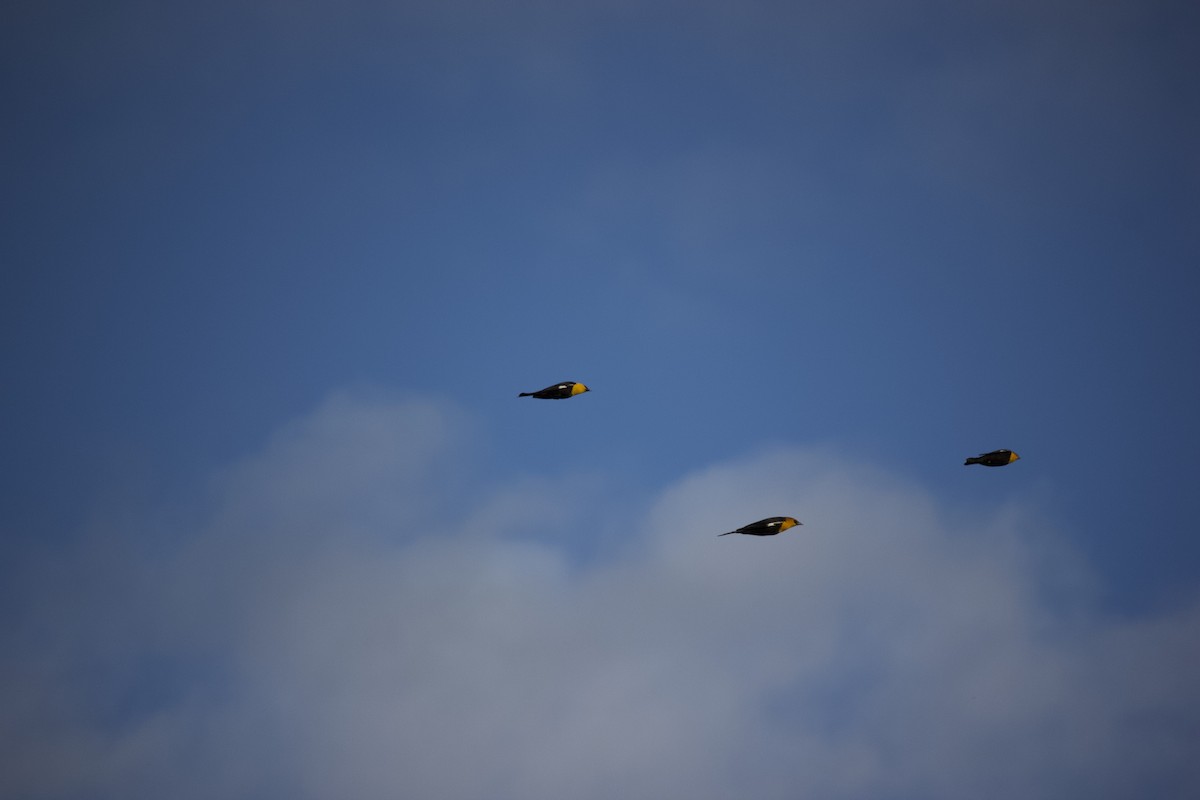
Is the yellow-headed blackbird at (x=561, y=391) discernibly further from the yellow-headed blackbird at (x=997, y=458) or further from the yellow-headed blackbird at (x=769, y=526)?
the yellow-headed blackbird at (x=997, y=458)

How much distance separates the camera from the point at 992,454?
128 meters

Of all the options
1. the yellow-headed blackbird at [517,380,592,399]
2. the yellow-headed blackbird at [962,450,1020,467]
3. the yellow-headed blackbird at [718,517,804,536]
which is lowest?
the yellow-headed blackbird at [718,517,804,536]

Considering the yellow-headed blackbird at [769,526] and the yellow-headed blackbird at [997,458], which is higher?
the yellow-headed blackbird at [997,458]

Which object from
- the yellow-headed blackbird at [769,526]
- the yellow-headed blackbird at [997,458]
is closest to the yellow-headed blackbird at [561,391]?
the yellow-headed blackbird at [769,526]

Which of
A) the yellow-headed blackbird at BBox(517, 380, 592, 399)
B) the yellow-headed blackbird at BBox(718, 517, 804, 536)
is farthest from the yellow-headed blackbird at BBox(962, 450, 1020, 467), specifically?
the yellow-headed blackbird at BBox(517, 380, 592, 399)

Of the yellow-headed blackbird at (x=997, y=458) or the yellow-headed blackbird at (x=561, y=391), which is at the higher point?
the yellow-headed blackbird at (x=561, y=391)

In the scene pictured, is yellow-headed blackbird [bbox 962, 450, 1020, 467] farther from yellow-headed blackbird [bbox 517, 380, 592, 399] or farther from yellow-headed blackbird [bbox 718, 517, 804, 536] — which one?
yellow-headed blackbird [bbox 517, 380, 592, 399]

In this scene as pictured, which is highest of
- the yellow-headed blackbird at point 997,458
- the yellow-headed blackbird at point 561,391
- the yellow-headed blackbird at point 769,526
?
the yellow-headed blackbird at point 561,391

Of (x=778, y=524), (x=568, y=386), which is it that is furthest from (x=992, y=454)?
(x=568, y=386)

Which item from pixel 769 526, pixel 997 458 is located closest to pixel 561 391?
pixel 769 526

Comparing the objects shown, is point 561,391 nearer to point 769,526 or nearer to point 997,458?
point 769,526

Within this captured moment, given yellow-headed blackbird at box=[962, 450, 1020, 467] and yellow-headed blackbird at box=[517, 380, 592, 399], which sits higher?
yellow-headed blackbird at box=[517, 380, 592, 399]

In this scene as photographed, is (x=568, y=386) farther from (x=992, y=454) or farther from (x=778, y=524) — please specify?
(x=992, y=454)

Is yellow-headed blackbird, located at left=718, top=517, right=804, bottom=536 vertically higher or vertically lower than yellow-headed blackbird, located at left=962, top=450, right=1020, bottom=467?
lower
